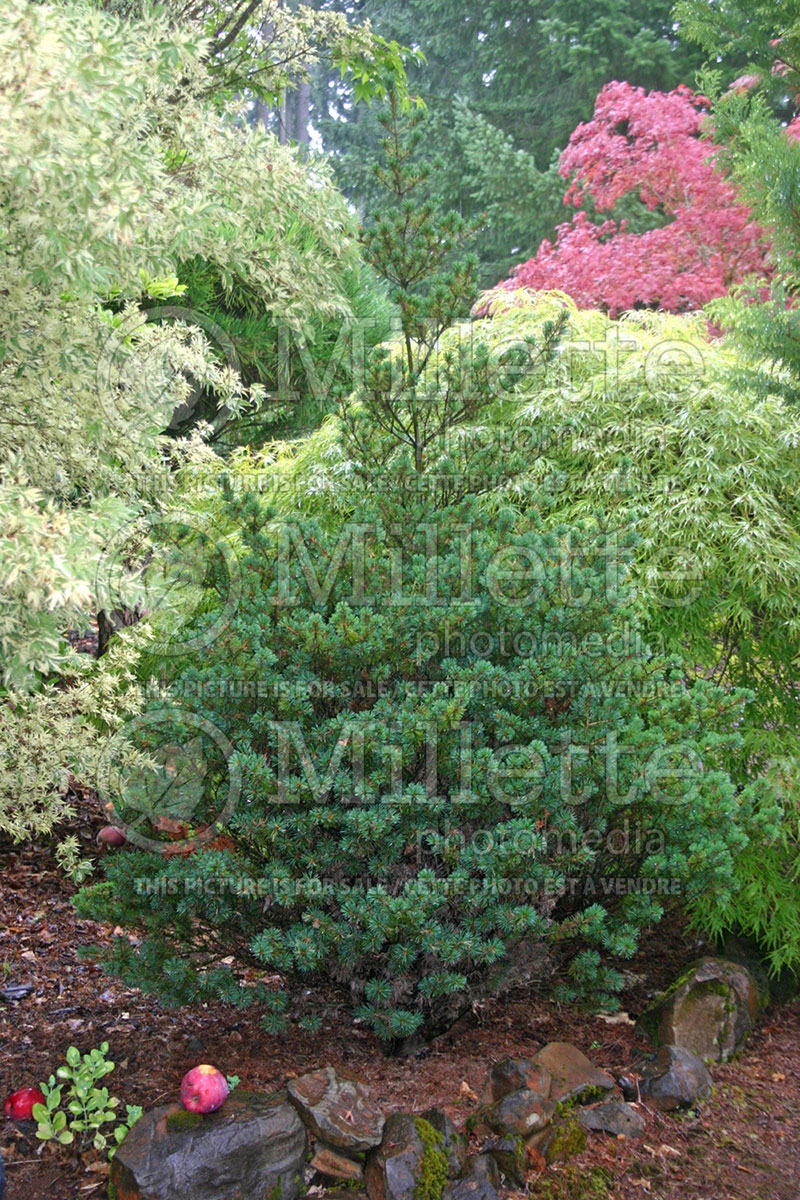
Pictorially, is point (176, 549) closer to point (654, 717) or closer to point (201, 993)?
point (201, 993)

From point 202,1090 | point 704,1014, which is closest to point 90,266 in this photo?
point 202,1090

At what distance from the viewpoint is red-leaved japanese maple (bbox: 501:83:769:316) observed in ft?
28.6

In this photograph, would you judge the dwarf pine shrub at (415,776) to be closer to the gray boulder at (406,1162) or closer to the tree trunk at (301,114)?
Result: the gray boulder at (406,1162)

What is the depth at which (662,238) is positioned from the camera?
8992mm

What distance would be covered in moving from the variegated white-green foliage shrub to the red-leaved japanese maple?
5629mm

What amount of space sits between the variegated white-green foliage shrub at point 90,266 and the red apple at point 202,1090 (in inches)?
42.3

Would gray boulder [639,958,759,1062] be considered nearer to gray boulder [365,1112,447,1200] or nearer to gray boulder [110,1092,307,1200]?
gray boulder [365,1112,447,1200]

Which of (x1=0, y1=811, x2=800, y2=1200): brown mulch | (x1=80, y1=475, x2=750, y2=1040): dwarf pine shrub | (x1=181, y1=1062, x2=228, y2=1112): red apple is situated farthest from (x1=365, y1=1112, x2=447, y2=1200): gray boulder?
(x1=181, y1=1062, x2=228, y2=1112): red apple

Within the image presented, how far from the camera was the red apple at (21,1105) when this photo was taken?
8.71 ft

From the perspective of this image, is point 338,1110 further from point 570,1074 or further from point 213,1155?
point 570,1074

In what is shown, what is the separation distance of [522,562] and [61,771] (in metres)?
2.05

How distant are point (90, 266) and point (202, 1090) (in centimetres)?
200

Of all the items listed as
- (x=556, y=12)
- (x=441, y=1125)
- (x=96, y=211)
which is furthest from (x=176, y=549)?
(x=556, y=12)

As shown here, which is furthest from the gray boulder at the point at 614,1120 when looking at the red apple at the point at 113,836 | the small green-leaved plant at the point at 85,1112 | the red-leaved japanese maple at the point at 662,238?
the red-leaved japanese maple at the point at 662,238
